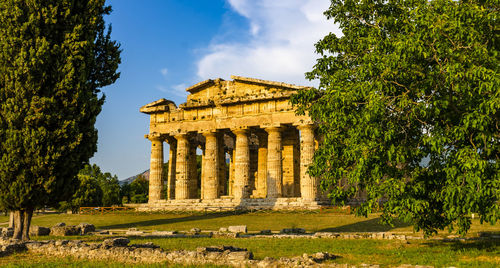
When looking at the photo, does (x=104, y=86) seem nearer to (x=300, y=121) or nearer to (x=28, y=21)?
(x=28, y=21)

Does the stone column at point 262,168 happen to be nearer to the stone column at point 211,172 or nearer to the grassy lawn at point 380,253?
the stone column at point 211,172

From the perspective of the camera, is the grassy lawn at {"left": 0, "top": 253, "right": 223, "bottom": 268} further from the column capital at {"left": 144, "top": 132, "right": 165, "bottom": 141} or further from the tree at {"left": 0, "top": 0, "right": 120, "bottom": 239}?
the column capital at {"left": 144, "top": 132, "right": 165, "bottom": 141}

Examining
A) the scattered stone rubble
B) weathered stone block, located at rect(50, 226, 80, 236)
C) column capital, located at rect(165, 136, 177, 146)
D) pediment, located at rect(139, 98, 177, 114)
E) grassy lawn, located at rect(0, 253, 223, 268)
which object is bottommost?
weathered stone block, located at rect(50, 226, 80, 236)

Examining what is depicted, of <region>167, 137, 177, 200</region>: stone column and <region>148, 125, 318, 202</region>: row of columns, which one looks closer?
<region>148, 125, 318, 202</region>: row of columns

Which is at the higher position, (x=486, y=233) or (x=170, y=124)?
(x=170, y=124)

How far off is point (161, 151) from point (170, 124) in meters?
3.17

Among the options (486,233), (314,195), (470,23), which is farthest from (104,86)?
(314,195)

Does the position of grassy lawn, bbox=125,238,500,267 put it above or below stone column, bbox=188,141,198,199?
below

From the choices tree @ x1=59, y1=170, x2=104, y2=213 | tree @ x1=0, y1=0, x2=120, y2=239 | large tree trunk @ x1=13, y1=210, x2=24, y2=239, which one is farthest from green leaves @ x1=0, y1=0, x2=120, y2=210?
tree @ x1=59, y1=170, x2=104, y2=213

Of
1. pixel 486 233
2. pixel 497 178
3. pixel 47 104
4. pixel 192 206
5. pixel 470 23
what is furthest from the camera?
pixel 192 206

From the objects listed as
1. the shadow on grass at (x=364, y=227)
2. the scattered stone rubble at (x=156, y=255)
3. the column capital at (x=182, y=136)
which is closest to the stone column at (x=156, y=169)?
the column capital at (x=182, y=136)

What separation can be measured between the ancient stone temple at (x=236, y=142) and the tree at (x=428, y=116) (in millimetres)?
22813

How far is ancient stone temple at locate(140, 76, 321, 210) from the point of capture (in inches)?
1532

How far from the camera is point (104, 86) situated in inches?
A: 829
